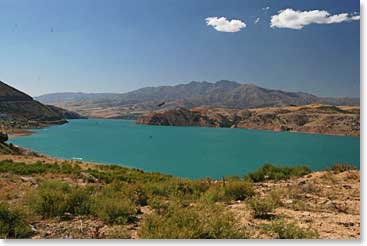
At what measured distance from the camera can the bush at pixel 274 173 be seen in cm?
845

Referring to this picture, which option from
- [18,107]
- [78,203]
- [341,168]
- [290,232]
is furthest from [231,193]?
[18,107]

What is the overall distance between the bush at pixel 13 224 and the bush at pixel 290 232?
249 centimetres

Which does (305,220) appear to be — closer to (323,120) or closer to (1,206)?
(1,206)

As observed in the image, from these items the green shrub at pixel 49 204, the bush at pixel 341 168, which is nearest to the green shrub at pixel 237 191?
the green shrub at pixel 49 204

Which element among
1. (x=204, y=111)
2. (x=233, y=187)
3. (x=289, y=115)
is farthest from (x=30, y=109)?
(x=233, y=187)

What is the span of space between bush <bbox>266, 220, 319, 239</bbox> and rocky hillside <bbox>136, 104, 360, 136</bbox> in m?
44.3

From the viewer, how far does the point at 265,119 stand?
258ft

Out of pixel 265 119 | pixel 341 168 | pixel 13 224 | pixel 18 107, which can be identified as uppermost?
pixel 18 107

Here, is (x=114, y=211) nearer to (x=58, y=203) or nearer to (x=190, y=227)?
(x=58, y=203)

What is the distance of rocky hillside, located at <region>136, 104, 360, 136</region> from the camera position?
56.8 metres

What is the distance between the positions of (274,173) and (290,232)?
550 centimetres

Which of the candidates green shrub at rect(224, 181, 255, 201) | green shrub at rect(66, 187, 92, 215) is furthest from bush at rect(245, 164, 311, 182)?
green shrub at rect(66, 187, 92, 215)

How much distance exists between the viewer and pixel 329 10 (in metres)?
4.87

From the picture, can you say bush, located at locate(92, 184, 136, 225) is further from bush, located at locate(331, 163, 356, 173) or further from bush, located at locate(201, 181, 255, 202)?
bush, located at locate(331, 163, 356, 173)
